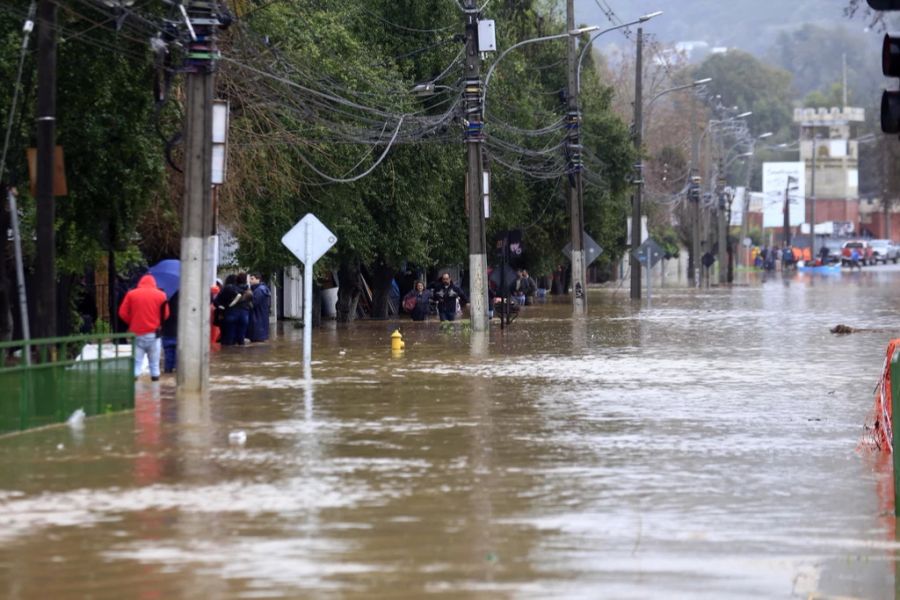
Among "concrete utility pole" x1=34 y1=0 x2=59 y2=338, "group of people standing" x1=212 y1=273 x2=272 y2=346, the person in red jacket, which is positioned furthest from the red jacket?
"group of people standing" x1=212 y1=273 x2=272 y2=346

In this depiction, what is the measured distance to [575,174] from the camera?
175 feet

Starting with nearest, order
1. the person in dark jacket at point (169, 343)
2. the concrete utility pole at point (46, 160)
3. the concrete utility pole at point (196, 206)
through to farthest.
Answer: the concrete utility pole at point (46, 160)
the concrete utility pole at point (196, 206)
the person in dark jacket at point (169, 343)

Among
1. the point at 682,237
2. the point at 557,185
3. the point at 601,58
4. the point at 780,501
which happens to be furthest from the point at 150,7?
the point at 601,58

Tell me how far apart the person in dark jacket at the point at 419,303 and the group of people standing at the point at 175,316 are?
6547 millimetres

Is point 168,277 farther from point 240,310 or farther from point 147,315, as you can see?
point 240,310

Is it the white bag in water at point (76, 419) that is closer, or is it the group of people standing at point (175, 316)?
the white bag in water at point (76, 419)

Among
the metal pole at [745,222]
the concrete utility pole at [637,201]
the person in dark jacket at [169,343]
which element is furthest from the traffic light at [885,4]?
the metal pole at [745,222]

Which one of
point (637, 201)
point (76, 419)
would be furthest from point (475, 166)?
point (637, 201)

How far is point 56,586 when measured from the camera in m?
9.53

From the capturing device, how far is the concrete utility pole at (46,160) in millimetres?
20078

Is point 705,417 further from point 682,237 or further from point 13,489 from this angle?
point 682,237

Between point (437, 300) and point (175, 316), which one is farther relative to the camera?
point (437, 300)

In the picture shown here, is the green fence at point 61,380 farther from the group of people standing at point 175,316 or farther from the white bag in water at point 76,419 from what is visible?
the group of people standing at point 175,316

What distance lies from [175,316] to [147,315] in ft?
12.7
